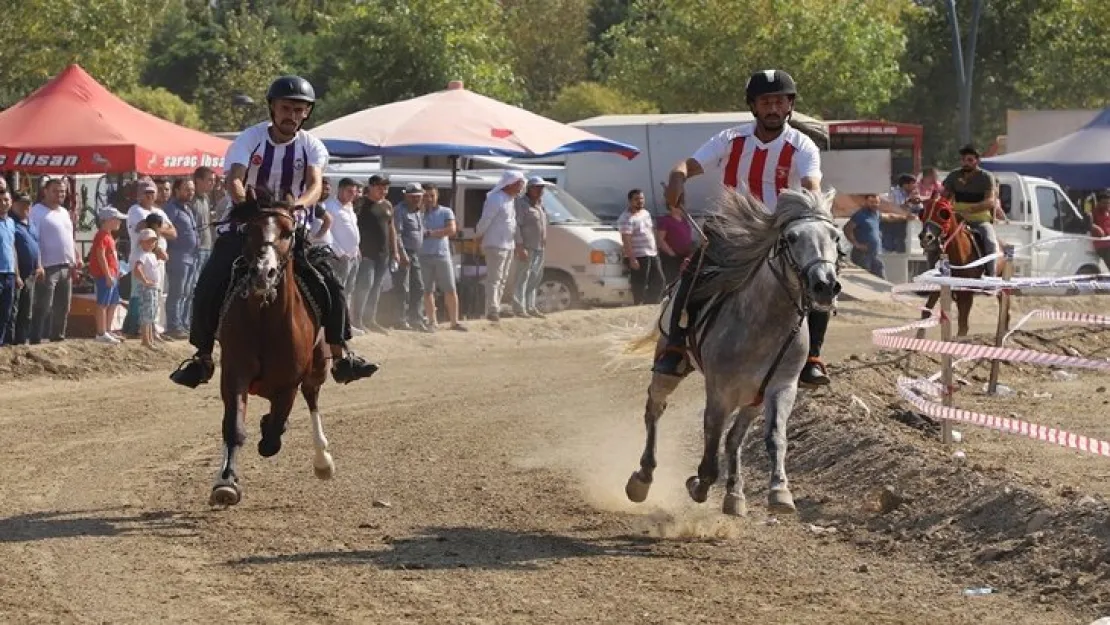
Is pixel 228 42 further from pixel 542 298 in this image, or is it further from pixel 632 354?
pixel 632 354

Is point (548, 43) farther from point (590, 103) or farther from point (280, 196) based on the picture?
point (280, 196)

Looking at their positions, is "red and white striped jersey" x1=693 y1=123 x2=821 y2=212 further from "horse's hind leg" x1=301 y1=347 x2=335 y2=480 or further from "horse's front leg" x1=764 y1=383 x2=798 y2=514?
"horse's hind leg" x1=301 y1=347 x2=335 y2=480

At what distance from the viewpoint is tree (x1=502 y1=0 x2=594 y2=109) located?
230 feet

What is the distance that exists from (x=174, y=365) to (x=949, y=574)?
41.9 ft

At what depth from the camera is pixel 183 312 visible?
2259 centimetres

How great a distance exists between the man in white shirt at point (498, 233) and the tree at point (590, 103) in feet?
95.3

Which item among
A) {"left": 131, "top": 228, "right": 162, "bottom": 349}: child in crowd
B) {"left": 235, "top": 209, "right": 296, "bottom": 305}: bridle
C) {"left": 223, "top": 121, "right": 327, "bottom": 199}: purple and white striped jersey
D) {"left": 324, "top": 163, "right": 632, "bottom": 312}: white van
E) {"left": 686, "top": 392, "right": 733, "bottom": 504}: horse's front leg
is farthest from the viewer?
{"left": 324, "top": 163, "right": 632, "bottom": 312}: white van

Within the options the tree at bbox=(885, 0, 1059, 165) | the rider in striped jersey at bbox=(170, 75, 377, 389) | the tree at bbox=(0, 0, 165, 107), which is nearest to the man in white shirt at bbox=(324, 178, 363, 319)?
the rider in striped jersey at bbox=(170, 75, 377, 389)

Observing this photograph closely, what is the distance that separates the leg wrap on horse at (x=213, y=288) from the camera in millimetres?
11367

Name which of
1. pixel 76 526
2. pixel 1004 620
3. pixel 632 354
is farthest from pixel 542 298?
pixel 1004 620

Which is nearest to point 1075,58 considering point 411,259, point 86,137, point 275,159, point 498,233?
point 498,233

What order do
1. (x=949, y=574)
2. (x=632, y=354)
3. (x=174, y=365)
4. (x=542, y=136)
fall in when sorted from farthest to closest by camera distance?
(x=542, y=136) < (x=174, y=365) < (x=632, y=354) < (x=949, y=574)

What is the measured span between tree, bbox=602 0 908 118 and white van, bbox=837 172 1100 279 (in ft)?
51.7

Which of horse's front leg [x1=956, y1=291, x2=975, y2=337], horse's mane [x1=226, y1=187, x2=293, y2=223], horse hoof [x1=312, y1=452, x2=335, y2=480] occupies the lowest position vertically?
horse's front leg [x1=956, y1=291, x2=975, y2=337]
